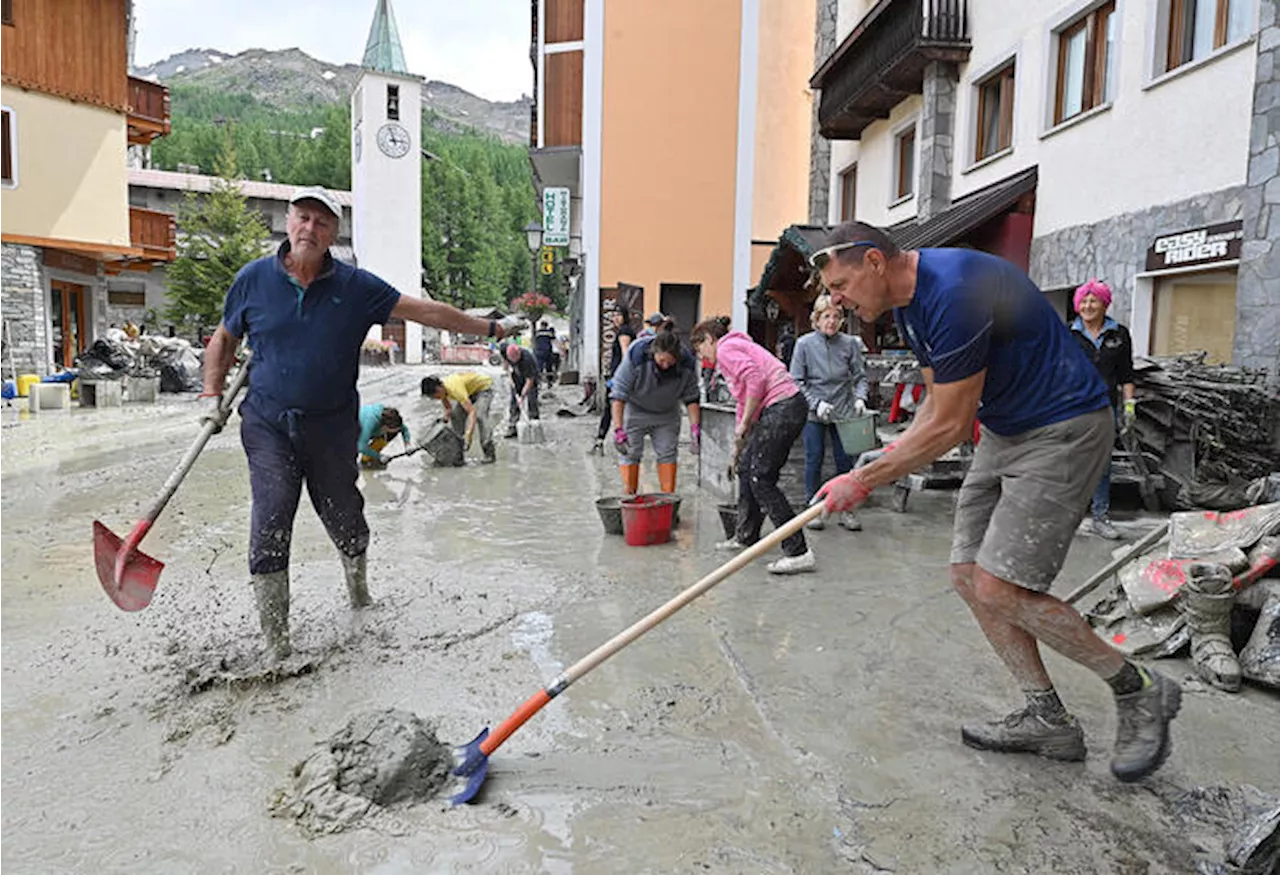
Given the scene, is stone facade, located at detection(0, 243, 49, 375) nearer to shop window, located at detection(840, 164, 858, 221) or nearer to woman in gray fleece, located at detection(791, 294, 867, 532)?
shop window, located at detection(840, 164, 858, 221)

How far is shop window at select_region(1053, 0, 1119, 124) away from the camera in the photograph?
30.8ft

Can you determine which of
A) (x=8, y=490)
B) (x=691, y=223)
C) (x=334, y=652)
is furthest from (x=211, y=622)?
(x=691, y=223)

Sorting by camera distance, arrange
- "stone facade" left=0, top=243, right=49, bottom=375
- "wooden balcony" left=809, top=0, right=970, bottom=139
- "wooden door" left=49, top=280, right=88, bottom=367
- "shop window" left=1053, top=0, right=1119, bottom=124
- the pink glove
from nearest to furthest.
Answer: the pink glove → "shop window" left=1053, top=0, right=1119, bottom=124 → "wooden balcony" left=809, top=0, right=970, bottom=139 → "stone facade" left=0, top=243, right=49, bottom=375 → "wooden door" left=49, top=280, right=88, bottom=367

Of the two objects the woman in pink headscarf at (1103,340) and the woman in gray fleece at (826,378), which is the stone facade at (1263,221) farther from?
the woman in gray fleece at (826,378)

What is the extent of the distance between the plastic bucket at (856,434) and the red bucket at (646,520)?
1353mm

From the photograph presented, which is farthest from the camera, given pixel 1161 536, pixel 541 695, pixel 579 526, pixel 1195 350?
pixel 1195 350

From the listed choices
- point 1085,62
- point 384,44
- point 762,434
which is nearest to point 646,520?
point 762,434

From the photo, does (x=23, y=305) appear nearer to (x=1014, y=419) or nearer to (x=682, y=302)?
(x=682, y=302)

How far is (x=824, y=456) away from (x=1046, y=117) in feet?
19.5

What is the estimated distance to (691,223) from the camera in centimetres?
2072

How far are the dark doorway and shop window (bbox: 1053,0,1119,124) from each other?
438 inches

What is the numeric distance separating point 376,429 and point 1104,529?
6890mm

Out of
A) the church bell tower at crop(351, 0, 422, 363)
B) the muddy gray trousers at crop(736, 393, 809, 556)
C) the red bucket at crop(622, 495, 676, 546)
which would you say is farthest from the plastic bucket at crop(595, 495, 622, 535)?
A: the church bell tower at crop(351, 0, 422, 363)

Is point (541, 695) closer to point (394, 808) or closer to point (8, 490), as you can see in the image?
point (394, 808)
